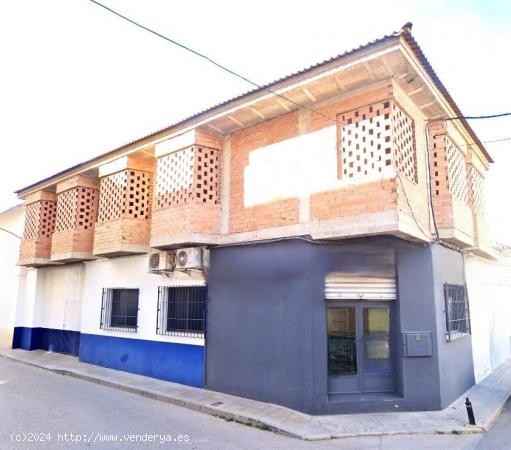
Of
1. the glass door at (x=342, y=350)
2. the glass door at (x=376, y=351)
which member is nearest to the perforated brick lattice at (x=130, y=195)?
the glass door at (x=342, y=350)

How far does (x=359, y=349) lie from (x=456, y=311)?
2.86 meters

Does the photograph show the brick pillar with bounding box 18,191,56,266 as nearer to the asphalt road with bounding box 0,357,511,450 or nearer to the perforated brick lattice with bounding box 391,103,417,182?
the asphalt road with bounding box 0,357,511,450

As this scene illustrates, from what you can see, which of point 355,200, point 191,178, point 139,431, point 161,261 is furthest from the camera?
point 161,261

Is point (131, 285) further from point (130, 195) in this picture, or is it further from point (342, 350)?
point (342, 350)

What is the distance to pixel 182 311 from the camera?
9883 mm

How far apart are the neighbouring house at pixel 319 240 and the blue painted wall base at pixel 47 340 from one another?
4226mm

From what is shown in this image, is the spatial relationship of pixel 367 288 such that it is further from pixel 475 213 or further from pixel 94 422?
pixel 94 422

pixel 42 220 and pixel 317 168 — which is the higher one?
pixel 42 220

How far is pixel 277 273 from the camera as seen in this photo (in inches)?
314

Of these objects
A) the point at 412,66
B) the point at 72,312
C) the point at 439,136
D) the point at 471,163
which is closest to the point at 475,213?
the point at 471,163

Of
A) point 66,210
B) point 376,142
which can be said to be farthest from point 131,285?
point 376,142

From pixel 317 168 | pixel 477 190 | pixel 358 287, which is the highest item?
pixel 477 190

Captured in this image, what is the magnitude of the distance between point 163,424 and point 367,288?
439 cm

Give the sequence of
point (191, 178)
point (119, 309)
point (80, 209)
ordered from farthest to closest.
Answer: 1. point (80, 209)
2. point (119, 309)
3. point (191, 178)
